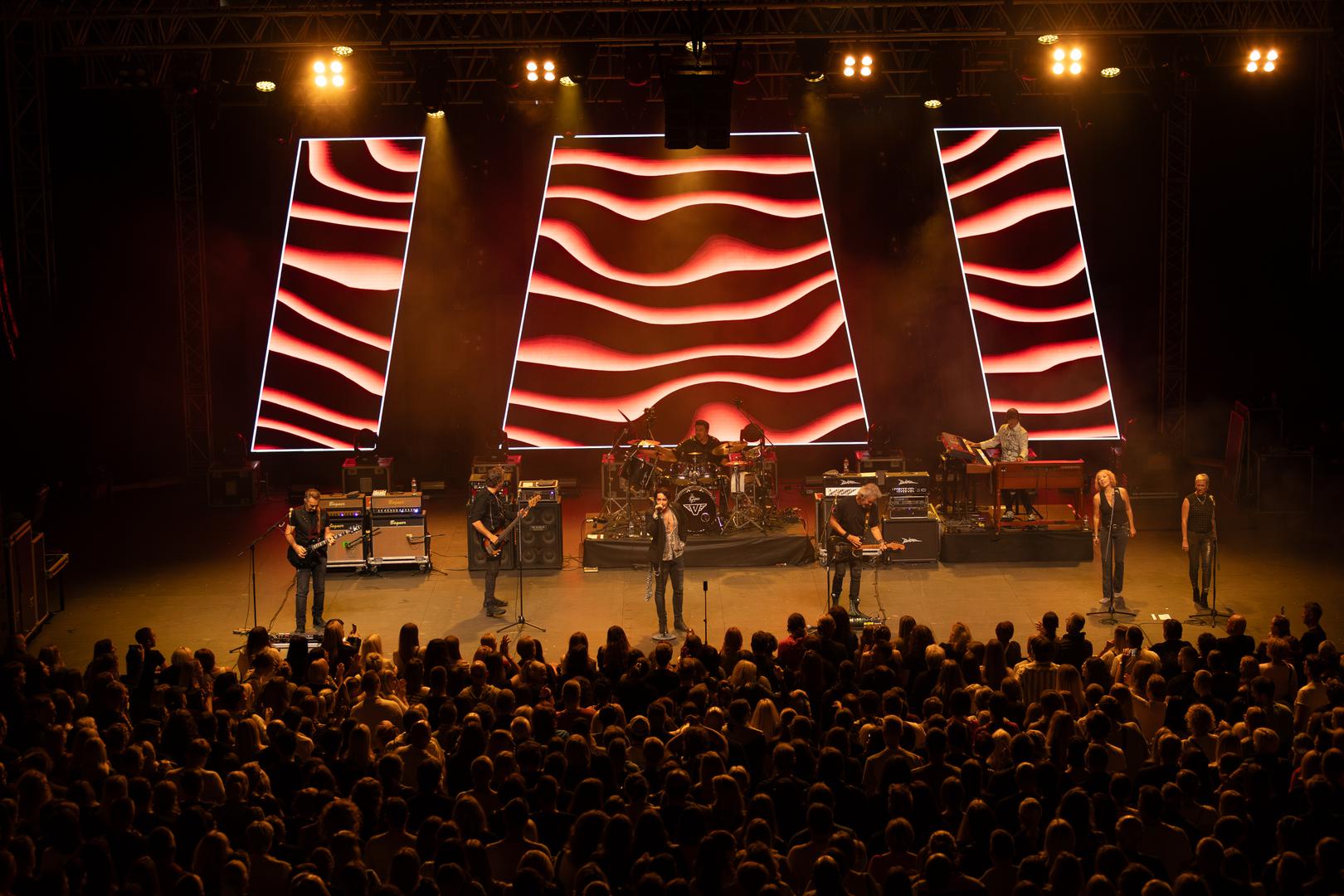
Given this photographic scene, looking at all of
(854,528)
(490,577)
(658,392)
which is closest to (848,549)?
(854,528)

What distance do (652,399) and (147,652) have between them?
13.1 metres

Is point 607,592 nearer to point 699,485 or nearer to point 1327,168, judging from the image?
point 699,485

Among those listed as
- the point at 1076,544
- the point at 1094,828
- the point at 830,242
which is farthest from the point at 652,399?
the point at 1094,828

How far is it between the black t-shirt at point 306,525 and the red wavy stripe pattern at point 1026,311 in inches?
505

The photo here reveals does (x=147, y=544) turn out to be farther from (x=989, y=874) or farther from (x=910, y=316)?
(x=989, y=874)

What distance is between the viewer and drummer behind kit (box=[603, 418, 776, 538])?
17.0m

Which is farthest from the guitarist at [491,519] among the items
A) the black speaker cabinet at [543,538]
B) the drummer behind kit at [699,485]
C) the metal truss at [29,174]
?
the metal truss at [29,174]

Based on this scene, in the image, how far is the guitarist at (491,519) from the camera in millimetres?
14688

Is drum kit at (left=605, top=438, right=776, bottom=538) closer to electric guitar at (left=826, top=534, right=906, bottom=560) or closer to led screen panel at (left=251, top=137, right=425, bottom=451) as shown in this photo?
electric guitar at (left=826, top=534, right=906, bottom=560)

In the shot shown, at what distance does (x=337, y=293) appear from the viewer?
888 inches

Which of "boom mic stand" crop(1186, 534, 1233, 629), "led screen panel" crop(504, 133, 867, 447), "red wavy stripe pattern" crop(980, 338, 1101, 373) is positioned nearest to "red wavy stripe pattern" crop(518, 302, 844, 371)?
"led screen panel" crop(504, 133, 867, 447)

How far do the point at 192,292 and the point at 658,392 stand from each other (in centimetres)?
799

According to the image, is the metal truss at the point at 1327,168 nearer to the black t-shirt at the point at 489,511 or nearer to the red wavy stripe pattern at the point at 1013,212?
the red wavy stripe pattern at the point at 1013,212

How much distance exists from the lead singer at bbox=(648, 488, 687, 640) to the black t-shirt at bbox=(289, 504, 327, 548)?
3503 millimetres
